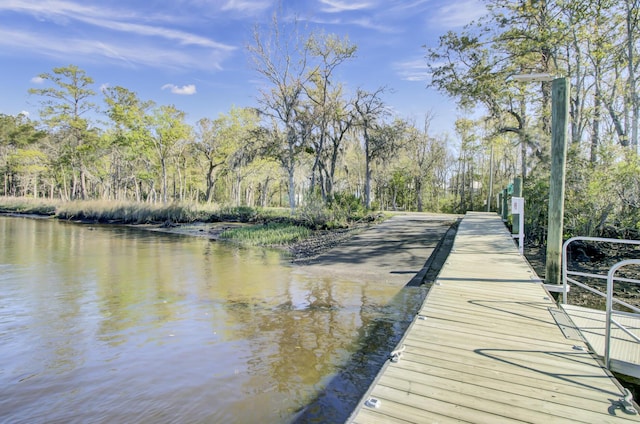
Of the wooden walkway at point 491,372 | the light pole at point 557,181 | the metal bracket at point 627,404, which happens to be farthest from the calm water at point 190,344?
the light pole at point 557,181

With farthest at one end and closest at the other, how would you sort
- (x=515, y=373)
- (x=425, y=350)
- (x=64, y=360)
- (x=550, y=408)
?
1. (x=64, y=360)
2. (x=425, y=350)
3. (x=515, y=373)
4. (x=550, y=408)

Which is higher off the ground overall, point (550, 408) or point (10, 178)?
point (10, 178)

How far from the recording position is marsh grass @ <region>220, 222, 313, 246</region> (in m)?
17.1

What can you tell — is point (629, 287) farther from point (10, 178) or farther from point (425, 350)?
point (10, 178)

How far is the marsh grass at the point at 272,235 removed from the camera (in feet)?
56.1

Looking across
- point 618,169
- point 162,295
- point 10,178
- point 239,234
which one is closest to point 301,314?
point 162,295

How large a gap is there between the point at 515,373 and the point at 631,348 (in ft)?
7.56

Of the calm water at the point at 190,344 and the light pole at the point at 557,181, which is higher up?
the light pole at the point at 557,181

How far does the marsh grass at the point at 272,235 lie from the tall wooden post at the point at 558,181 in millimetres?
11587

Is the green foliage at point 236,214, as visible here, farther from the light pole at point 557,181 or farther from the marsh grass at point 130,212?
the light pole at point 557,181

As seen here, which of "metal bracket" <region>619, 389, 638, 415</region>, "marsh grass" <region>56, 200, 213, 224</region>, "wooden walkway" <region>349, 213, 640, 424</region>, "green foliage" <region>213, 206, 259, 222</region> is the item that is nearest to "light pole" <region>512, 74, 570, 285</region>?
"wooden walkway" <region>349, 213, 640, 424</region>

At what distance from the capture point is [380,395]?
2.72 m

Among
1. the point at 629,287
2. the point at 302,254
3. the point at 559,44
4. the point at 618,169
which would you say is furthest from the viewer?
the point at 559,44

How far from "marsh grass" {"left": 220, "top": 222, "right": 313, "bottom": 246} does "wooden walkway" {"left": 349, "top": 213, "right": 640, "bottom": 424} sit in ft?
40.0
